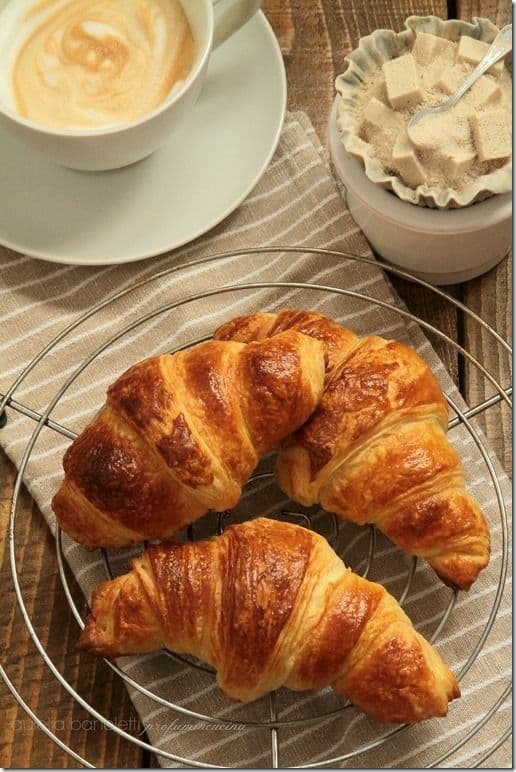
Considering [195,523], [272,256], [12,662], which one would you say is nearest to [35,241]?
[272,256]

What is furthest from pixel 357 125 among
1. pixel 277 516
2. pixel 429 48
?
pixel 277 516

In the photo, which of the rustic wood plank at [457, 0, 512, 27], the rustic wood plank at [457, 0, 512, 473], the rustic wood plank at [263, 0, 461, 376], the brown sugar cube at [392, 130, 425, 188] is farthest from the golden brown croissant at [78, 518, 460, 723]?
the rustic wood plank at [457, 0, 512, 27]

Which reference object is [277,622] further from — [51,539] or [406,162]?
[406,162]

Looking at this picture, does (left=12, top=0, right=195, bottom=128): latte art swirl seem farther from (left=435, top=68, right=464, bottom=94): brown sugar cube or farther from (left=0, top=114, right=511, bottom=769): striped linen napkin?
(left=435, top=68, right=464, bottom=94): brown sugar cube

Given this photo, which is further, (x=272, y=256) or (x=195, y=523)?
(x=272, y=256)

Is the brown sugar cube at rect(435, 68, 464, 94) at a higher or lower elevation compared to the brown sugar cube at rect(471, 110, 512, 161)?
higher

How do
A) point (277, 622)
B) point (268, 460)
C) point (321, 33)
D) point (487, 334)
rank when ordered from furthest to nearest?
point (321, 33)
point (487, 334)
point (268, 460)
point (277, 622)

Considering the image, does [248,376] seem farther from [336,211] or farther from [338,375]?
[336,211]
